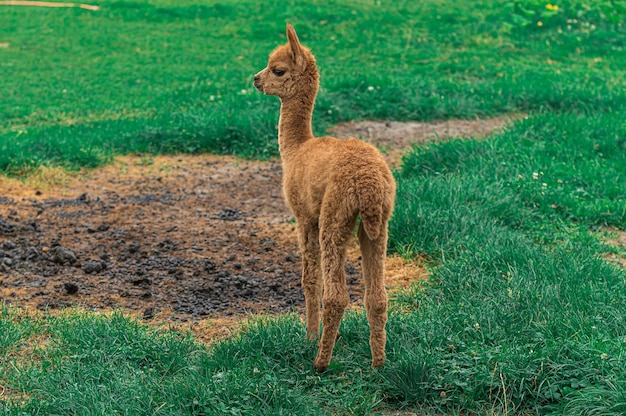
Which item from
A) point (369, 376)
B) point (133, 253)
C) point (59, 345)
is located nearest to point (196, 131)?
point (133, 253)

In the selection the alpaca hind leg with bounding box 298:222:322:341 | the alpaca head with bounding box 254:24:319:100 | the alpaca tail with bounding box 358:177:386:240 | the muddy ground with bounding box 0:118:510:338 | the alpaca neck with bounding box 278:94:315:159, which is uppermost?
the alpaca head with bounding box 254:24:319:100

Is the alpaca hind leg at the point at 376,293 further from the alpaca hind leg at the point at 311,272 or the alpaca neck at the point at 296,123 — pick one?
the alpaca neck at the point at 296,123

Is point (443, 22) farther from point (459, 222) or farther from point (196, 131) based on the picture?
point (459, 222)

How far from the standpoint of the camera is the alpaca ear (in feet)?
15.7

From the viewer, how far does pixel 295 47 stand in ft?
16.0

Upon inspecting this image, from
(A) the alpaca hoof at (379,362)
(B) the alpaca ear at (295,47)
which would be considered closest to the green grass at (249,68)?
→ (B) the alpaca ear at (295,47)

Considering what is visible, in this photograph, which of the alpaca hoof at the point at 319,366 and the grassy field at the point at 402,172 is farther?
the alpaca hoof at the point at 319,366

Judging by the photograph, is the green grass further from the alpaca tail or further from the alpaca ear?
the alpaca tail

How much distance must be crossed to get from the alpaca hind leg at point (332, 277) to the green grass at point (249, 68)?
5.16 m

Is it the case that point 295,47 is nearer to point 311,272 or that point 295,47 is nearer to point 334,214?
point 334,214

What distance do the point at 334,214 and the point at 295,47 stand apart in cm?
116

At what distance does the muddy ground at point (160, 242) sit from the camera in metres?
5.96

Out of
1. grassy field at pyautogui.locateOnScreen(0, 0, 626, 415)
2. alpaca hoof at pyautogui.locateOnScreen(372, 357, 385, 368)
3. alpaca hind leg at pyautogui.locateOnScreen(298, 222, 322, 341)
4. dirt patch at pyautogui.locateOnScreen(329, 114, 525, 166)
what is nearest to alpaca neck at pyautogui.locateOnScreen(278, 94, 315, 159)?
alpaca hind leg at pyautogui.locateOnScreen(298, 222, 322, 341)

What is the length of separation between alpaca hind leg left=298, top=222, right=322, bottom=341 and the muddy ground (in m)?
1.00
